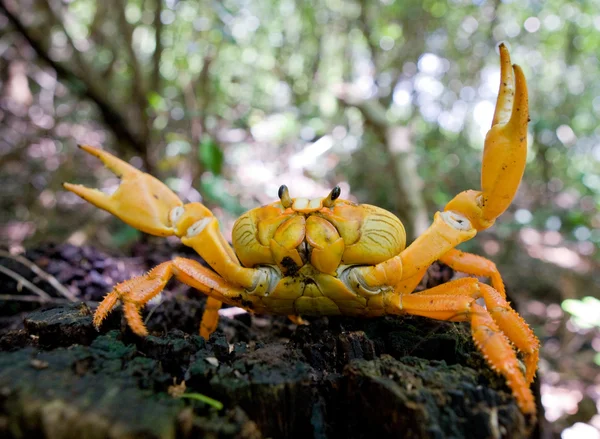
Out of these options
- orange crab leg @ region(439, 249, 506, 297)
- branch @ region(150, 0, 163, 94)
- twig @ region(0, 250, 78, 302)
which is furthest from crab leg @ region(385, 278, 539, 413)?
branch @ region(150, 0, 163, 94)

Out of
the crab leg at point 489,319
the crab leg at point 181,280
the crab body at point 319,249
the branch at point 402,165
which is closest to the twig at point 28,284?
the crab leg at point 181,280

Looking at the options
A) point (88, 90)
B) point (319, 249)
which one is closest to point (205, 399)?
point (319, 249)

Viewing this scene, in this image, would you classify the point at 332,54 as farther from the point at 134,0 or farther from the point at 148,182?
the point at 148,182

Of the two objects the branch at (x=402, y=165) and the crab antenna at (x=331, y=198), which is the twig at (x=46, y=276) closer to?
the crab antenna at (x=331, y=198)

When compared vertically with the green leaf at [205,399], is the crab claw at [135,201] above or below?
above

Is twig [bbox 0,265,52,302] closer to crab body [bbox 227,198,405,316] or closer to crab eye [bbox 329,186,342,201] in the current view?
crab body [bbox 227,198,405,316]
